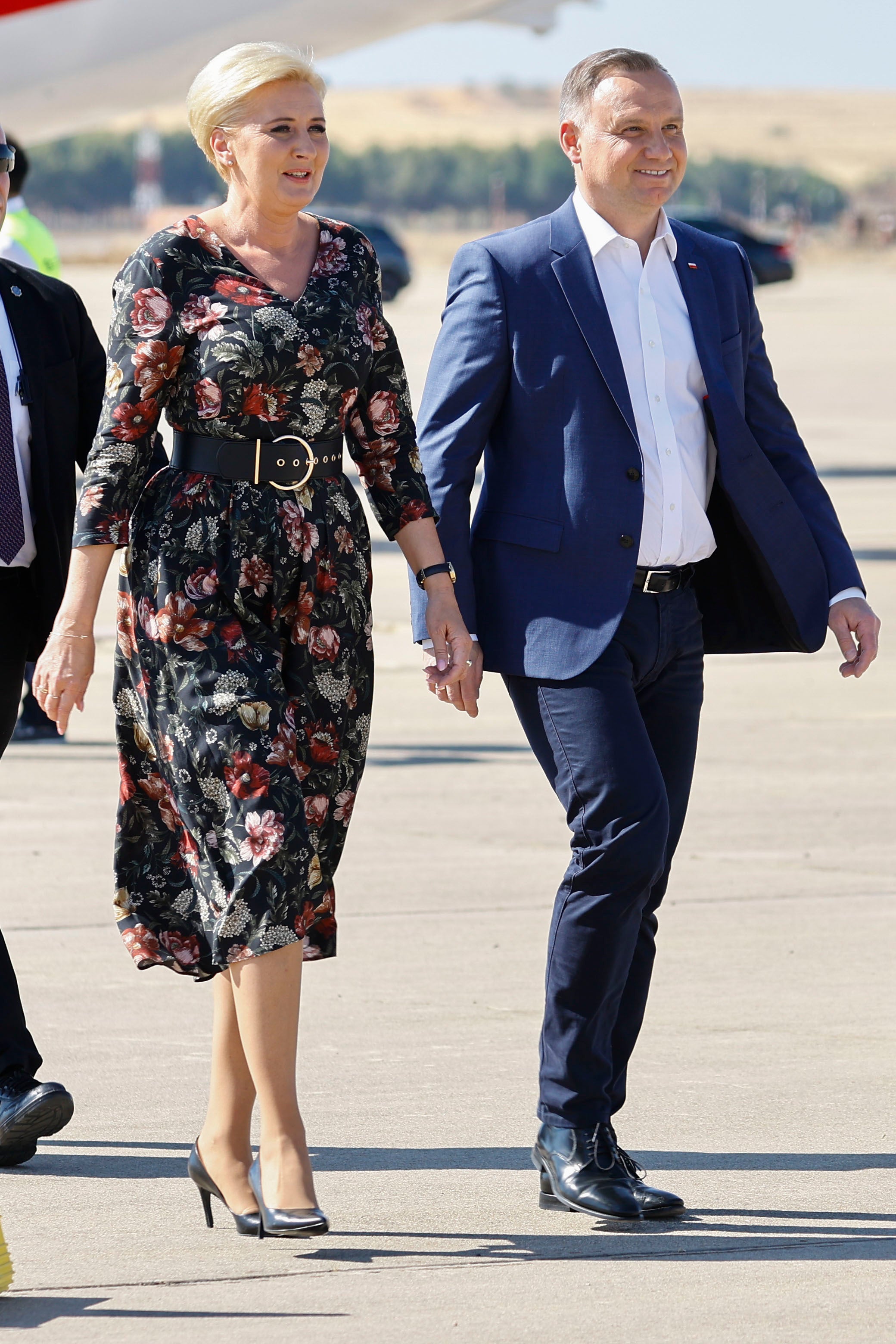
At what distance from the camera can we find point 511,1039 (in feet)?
16.2

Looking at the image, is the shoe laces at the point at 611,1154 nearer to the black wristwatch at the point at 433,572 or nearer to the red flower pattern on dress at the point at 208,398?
the black wristwatch at the point at 433,572

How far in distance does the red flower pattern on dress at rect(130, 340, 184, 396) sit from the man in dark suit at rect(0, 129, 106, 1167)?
763mm

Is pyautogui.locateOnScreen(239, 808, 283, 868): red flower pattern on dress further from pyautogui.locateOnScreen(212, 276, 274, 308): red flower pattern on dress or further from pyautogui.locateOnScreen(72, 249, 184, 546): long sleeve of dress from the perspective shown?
pyautogui.locateOnScreen(212, 276, 274, 308): red flower pattern on dress

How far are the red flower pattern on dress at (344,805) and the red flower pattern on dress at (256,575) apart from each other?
40cm

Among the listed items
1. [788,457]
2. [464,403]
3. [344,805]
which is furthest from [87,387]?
[788,457]

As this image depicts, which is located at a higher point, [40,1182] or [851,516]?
[40,1182]

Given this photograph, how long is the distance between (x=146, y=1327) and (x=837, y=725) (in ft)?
20.4

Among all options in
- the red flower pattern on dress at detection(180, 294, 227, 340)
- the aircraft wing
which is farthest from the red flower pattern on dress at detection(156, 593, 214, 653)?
the aircraft wing

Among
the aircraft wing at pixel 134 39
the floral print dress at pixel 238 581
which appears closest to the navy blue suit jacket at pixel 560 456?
the floral print dress at pixel 238 581

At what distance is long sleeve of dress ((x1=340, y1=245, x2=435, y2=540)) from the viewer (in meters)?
3.84

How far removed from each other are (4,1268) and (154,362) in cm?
152

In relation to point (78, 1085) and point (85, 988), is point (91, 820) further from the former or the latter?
point (78, 1085)

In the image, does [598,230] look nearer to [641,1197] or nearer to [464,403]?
[464,403]

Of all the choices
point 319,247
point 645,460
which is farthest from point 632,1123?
point 319,247
